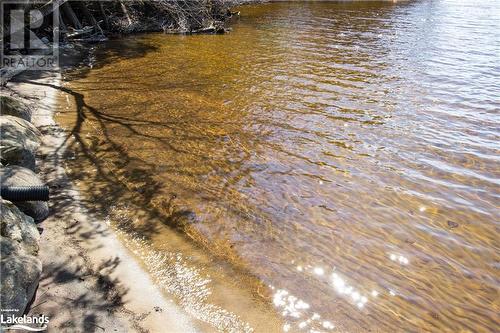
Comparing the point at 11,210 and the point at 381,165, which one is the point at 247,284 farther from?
the point at 381,165

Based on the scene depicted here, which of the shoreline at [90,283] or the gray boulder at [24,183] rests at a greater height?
the gray boulder at [24,183]

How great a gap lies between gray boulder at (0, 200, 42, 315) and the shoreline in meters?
0.16

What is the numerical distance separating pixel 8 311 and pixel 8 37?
15.0 metres

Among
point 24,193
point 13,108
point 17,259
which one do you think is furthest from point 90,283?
point 13,108

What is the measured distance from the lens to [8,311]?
4.12 metres

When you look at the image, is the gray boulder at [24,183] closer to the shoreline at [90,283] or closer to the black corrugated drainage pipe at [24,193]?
the shoreline at [90,283]

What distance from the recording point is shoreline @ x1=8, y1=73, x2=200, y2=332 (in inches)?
173

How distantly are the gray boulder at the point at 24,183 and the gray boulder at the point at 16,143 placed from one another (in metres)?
0.58

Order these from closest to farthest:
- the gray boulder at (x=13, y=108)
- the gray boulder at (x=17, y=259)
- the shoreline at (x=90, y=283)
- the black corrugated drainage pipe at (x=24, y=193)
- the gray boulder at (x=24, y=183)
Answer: the gray boulder at (x=17, y=259) → the shoreline at (x=90, y=283) → the black corrugated drainage pipe at (x=24, y=193) → the gray boulder at (x=24, y=183) → the gray boulder at (x=13, y=108)

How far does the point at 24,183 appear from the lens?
6.06 m

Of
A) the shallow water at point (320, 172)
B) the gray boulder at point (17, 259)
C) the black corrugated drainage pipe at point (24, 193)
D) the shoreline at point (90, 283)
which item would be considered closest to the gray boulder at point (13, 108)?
the shallow water at point (320, 172)

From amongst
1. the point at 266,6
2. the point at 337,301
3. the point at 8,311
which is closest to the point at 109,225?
the point at 8,311

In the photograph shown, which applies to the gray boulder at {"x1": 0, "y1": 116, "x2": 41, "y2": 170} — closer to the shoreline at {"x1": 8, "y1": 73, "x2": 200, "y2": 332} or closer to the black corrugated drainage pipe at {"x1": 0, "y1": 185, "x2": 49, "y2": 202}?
the shoreline at {"x1": 8, "y1": 73, "x2": 200, "y2": 332}

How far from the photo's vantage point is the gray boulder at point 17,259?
4.22 m
